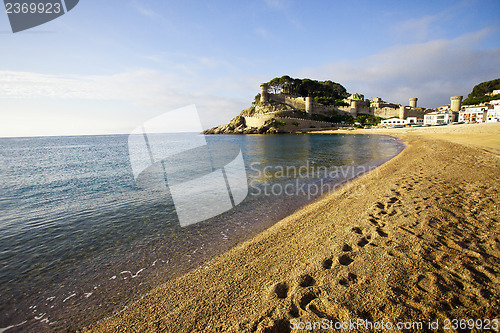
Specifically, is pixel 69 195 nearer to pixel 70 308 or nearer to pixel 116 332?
pixel 70 308

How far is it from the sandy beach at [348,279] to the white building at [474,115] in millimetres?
84445

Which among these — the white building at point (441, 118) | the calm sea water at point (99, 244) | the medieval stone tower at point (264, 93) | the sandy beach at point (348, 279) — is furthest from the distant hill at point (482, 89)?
the calm sea water at point (99, 244)

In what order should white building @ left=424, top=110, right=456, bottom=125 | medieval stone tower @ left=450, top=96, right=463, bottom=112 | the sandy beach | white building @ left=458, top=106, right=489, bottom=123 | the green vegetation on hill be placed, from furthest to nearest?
the green vegetation on hill, medieval stone tower @ left=450, top=96, right=463, bottom=112, white building @ left=424, top=110, right=456, bottom=125, white building @ left=458, top=106, right=489, bottom=123, the sandy beach

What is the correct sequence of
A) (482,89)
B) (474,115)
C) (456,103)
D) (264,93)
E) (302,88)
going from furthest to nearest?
(302,88), (482,89), (264,93), (456,103), (474,115)

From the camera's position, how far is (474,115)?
6481 centimetres

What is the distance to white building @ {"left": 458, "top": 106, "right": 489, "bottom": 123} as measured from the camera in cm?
6331

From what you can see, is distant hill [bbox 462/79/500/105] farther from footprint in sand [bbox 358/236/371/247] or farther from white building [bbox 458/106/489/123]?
footprint in sand [bbox 358/236/371/247]

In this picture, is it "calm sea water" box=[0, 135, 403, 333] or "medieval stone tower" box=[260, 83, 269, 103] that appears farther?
"medieval stone tower" box=[260, 83, 269, 103]

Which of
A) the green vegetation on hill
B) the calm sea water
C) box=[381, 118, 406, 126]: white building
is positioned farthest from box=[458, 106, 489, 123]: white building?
the calm sea water

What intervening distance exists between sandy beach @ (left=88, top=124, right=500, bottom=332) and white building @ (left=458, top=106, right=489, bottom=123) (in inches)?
3325

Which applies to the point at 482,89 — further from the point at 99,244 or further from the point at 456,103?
the point at 99,244

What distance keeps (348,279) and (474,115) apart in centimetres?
9102

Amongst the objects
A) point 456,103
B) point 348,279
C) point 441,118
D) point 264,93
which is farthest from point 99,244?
point 456,103

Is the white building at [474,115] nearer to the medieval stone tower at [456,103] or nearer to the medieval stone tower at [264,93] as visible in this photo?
the medieval stone tower at [456,103]
